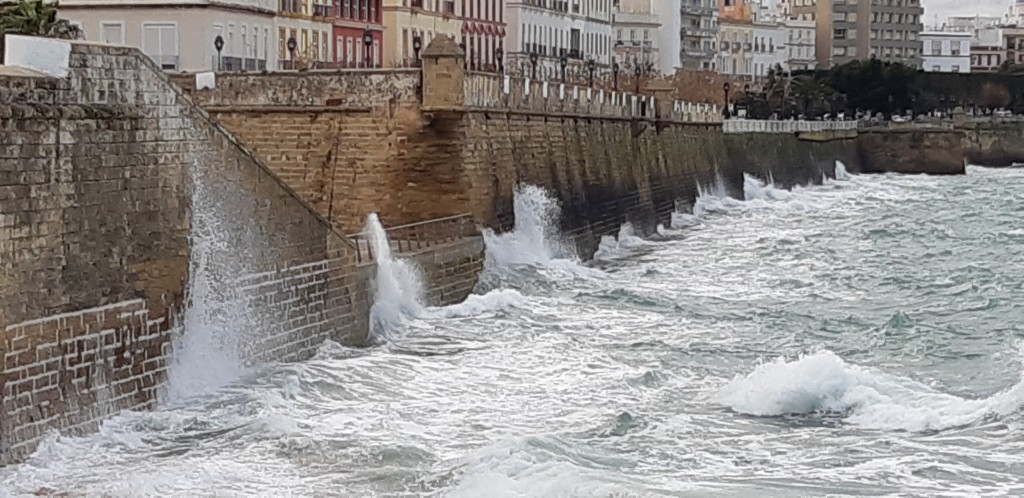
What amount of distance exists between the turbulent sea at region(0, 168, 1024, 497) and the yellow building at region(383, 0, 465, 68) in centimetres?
2483

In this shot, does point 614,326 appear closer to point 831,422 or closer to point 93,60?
point 831,422

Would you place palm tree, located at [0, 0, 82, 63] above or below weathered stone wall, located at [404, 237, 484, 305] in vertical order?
above

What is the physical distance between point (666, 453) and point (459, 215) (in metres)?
13.7

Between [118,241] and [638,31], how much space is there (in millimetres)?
98207

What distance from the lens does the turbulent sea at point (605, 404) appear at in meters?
18.4

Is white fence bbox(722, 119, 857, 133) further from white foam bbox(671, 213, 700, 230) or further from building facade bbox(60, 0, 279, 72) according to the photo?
building facade bbox(60, 0, 279, 72)

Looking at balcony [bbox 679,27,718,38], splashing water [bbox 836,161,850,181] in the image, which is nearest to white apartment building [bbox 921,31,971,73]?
balcony [bbox 679,27,718,38]

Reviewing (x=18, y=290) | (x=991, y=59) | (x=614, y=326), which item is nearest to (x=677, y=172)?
(x=614, y=326)

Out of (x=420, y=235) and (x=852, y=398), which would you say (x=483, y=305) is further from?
(x=852, y=398)

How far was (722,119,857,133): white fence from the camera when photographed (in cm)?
8000

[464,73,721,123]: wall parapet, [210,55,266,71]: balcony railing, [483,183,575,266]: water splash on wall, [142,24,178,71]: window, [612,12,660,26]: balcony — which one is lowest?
[483,183,575,266]: water splash on wall

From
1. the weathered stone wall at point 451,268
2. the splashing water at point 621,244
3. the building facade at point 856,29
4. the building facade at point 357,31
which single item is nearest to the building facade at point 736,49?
the building facade at point 856,29

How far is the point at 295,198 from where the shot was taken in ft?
82.8

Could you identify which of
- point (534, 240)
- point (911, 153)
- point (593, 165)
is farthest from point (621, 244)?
point (911, 153)
